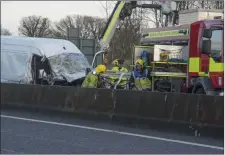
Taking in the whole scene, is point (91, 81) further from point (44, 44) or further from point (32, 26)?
point (32, 26)

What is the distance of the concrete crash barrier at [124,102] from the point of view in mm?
10703

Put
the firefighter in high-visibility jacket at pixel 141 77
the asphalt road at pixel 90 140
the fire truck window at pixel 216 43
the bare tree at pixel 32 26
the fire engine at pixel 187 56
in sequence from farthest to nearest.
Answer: the bare tree at pixel 32 26 → the firefighter in high-visibility jacket at pixel 141 77 → the fire engine at pixel 187 56 → the fire truck window at pixel 216 43 → the asphalt road at pixel 90 140

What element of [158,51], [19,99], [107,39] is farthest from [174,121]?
[107,39]

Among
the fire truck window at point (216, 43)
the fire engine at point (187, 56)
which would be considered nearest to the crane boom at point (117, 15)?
the fire engine at point (187, 56)

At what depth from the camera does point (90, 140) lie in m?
9.95

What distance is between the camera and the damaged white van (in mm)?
18281

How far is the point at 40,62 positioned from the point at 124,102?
6.80 metres

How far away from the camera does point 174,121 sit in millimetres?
11219

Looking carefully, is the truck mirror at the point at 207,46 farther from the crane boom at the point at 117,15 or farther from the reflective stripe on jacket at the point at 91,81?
the crane boom at the point at 117,15

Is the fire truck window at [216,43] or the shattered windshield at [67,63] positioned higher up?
the fire truck window at [216,43]

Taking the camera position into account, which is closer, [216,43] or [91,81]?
[216,43]

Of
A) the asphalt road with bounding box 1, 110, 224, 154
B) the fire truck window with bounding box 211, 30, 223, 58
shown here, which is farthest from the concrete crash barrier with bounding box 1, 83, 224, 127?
the fire truck window with bounding box 211, 30, 223, 58

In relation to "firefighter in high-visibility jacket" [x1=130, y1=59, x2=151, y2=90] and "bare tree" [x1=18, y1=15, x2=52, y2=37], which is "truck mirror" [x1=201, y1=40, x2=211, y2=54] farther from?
"bare tree" [x1=18, y1=15, x2=52, y2=37]

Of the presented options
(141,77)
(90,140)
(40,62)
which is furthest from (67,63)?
(90,140)
